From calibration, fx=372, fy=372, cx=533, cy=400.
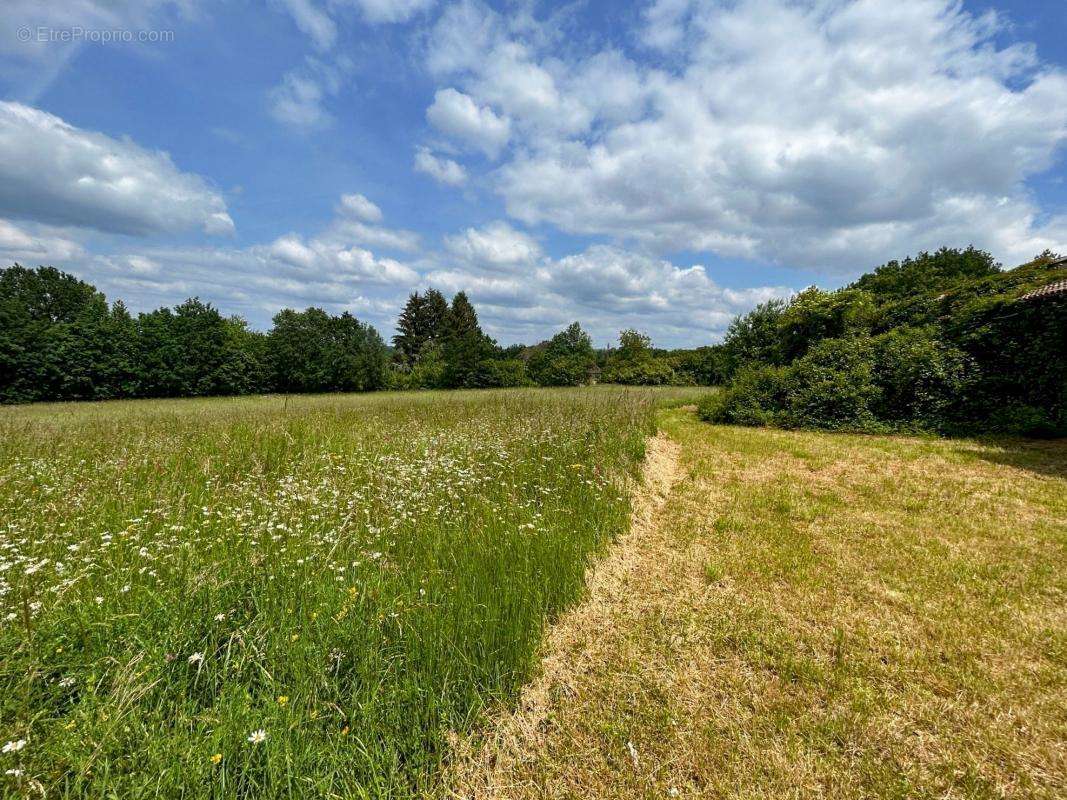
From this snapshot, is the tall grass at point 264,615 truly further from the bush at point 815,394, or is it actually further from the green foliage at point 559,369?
the green foliage at point 559,369

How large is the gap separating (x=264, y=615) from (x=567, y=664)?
2.22m

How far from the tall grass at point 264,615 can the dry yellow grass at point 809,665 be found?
472mm

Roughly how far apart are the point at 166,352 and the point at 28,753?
42969 millimetres

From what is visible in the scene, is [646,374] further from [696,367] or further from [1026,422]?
[1026,422]

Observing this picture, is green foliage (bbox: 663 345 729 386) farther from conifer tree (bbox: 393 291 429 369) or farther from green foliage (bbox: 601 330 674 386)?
conifer tree (bbox: 393 291 429 369)

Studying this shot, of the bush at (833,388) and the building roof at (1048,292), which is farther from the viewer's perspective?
the bush at (833,388)

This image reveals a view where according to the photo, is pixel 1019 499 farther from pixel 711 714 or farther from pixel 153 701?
pixel 153 701

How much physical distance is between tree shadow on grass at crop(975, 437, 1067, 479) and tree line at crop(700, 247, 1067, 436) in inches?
30.5

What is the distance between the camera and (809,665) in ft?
9.28

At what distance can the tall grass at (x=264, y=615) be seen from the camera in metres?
1.76

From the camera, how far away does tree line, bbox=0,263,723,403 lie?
1095 inches

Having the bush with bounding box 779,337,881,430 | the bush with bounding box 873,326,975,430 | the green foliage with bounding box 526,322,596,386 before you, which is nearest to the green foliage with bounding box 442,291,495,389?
the green foliage with bounding box 526,322,596,386

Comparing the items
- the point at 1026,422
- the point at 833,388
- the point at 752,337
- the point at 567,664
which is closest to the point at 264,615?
the point at 567,664

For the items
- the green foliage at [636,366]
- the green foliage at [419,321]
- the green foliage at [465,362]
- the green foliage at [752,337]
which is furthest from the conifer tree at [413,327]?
the green foliage at [752,337]
